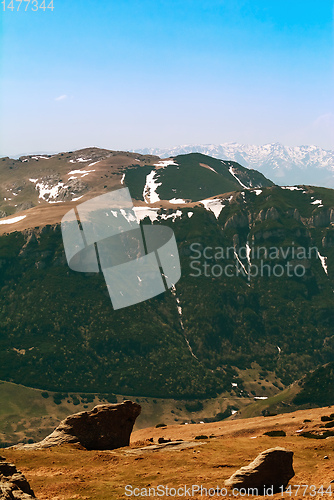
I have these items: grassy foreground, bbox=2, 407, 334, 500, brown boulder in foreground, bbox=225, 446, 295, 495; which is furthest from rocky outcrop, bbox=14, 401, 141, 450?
brown boulder in foreground, bbox=225, 446, 295, 495

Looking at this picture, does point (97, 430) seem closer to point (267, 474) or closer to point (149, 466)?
point (149, 466)

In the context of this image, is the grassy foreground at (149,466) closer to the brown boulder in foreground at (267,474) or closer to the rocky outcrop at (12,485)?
the brown boulder in foreground at (267,474)

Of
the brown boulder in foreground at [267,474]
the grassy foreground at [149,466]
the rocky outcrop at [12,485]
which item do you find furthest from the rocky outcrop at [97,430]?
the brown boulder in foreground at [267,474]

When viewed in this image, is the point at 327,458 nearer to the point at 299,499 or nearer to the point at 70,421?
the point at 299,499

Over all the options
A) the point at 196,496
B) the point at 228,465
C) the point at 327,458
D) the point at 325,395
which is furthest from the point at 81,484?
the point at 325,395

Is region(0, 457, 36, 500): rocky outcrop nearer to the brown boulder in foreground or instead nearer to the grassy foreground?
the grassy foreground

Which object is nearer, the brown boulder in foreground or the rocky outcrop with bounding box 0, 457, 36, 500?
the rocky outcrop with bounding box 0, 457, 36, 500
